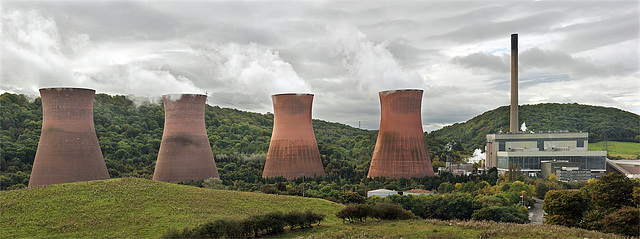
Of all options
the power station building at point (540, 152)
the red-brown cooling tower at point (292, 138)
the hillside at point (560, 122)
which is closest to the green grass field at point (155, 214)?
the red-brown cooling tower at point (292, 138)

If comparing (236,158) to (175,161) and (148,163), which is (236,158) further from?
(175,161)

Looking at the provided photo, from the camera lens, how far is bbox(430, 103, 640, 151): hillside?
72625mm

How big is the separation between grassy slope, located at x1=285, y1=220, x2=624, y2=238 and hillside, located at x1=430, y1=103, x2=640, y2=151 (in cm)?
5433

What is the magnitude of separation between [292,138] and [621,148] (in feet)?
160

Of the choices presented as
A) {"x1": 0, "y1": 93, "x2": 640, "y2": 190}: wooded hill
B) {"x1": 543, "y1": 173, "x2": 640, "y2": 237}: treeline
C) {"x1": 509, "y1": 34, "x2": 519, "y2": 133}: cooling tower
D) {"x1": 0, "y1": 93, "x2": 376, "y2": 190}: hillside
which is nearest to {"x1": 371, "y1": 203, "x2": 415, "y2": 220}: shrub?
{"x1": 543, "y1": 173, "x2": 640, "y2": 237}: treeline

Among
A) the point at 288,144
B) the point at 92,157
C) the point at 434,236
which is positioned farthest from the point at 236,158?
the point at 434,236

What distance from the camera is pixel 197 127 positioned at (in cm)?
3644

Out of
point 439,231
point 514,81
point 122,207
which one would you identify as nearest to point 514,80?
point 514,81

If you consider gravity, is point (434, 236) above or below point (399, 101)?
below

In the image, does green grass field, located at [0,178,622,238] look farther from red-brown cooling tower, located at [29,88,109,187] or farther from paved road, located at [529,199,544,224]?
paved road, located at [529,199,544,224]

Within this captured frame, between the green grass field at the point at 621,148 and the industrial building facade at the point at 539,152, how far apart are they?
16.5 m

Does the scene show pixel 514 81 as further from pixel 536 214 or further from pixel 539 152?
pixel 536 214

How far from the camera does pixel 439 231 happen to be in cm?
2002

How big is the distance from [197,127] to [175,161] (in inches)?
108
